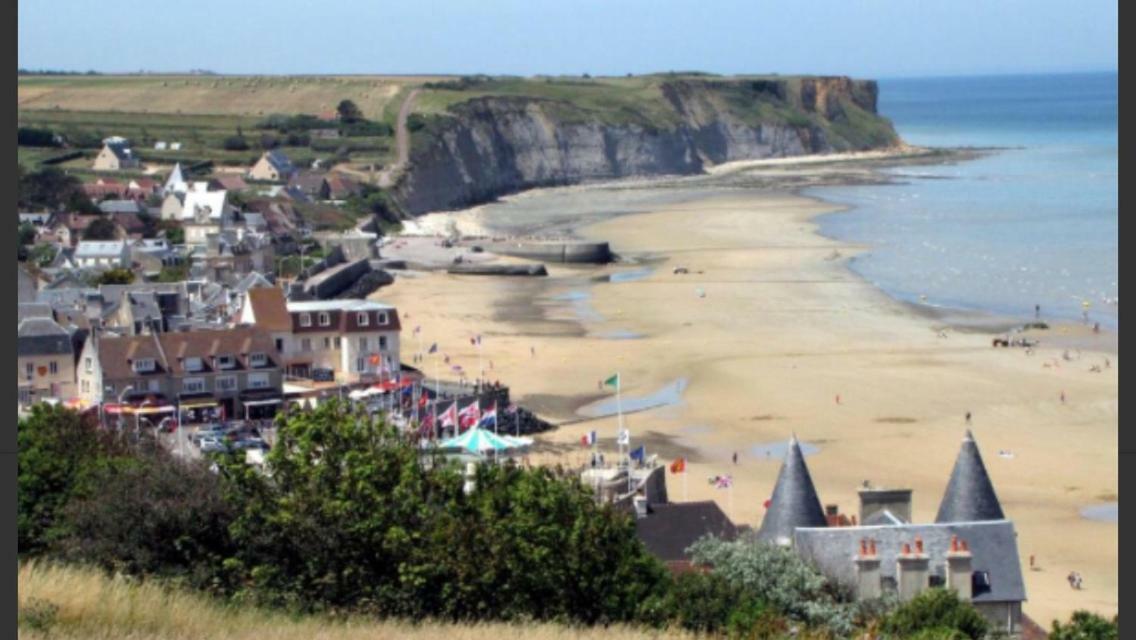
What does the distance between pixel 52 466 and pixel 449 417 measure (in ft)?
42.3

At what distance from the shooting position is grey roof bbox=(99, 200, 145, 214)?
205 feet

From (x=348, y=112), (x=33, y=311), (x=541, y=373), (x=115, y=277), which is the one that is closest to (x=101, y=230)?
(x=115, y=277)

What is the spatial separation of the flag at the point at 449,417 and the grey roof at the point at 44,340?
6.75 m

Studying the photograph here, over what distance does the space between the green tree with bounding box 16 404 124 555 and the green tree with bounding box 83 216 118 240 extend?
3815 centimetres

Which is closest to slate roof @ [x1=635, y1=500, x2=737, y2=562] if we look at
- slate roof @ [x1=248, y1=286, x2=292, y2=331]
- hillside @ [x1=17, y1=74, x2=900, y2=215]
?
slate roof @ [x1=248, y1=286, x2=292, y2=331]

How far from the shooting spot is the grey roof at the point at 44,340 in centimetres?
3156

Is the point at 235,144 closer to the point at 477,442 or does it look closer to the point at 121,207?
the point at 121,207

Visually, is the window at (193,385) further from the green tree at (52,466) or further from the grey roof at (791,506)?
the grey roof at (791,506)

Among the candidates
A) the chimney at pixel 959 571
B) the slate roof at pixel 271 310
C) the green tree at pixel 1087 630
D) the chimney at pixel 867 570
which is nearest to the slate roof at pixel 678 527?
the chimney at pixel 867 570

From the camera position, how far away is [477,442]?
2603 centimetres

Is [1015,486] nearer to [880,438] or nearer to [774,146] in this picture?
[880,438]

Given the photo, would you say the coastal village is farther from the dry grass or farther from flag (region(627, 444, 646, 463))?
the dry grass

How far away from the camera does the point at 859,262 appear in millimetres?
60719

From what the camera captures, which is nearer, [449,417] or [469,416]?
[449,417]
